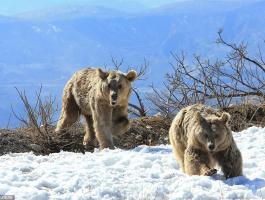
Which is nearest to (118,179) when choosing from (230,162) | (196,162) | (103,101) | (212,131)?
(196,162)

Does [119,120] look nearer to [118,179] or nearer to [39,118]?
[39,118]

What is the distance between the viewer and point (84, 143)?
42.9 ft

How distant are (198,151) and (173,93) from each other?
28.6 ft

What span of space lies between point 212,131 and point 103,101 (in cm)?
370

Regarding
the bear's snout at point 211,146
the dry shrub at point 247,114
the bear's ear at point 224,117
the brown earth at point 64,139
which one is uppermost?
the dry shrub at point 247,114

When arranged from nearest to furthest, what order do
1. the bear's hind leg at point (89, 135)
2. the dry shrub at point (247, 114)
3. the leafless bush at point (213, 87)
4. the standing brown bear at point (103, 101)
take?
the standing brown bear at point (103, 101), the bear's hind leg at point (89, 135), the dry shrub at point (247, 114), the leafless bush at point (213, 87)

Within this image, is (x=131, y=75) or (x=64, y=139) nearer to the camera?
(x=131, y=75)

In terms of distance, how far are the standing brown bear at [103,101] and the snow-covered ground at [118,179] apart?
1.73m

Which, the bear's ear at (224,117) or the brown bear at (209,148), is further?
the bear's ear at (224,117)

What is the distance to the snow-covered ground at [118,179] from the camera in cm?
777

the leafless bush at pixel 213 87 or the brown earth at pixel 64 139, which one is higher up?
the leafless bush at pixel 213 87

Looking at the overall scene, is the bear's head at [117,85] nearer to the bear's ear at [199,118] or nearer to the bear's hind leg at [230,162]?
the bear's ear at [199,118]

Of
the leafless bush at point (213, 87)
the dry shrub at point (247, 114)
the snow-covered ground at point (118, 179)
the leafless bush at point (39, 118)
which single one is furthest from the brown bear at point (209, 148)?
the leafless bush at point (213, 87)

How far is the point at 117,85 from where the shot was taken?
1169 centimetres
